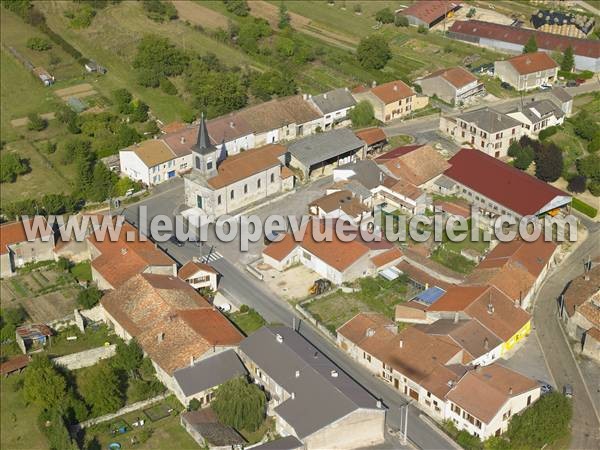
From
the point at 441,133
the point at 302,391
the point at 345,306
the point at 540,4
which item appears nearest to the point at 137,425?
the point at 302,391

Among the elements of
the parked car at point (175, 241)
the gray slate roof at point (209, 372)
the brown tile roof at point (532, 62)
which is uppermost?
the brown tile roof at point (532, 62)

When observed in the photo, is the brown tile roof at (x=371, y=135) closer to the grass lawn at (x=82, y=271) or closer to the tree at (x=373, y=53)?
the tree at (x=373, y=53)

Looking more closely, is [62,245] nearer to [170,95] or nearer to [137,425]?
[137,425]

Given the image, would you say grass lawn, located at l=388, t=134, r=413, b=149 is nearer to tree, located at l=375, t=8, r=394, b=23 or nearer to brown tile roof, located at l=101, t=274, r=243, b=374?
brown tile roof, located at l=101, t=274, r=243, b=374

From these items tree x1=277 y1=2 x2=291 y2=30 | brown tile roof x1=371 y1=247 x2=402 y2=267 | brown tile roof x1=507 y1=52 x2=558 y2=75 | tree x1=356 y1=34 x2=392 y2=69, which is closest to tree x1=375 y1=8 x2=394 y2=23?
tree x1=277 y1=2 x2=291 y2=30

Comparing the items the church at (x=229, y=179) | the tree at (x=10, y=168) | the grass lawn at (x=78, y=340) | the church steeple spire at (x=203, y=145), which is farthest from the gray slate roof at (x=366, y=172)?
the tree at (x=10, y=168)

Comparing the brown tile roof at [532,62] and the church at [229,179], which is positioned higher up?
the brown tile roof at [532,62]
